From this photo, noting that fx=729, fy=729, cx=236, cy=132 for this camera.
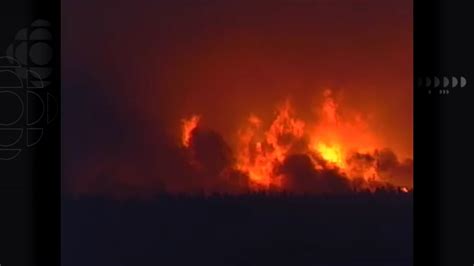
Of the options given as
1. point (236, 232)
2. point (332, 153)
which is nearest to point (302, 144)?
point (332, 153)

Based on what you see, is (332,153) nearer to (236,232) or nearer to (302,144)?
(302,144)

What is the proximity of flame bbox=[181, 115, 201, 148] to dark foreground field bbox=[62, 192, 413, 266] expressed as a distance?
34 cm

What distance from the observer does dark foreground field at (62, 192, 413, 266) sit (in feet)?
14.3

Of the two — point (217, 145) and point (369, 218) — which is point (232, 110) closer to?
point (217, 145)

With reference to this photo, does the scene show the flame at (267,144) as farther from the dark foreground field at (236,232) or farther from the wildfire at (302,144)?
the dark foreground field at (236,232)

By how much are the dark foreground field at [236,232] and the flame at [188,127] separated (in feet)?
1.12

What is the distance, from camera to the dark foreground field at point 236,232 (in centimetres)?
436

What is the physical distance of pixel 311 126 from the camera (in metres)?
4.40

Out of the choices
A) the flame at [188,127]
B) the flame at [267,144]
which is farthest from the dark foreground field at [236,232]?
the flame at [188,127]

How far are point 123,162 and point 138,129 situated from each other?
0.22 meters

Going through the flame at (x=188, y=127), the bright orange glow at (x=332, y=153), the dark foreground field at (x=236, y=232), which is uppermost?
the flame at (x=188, y=127)

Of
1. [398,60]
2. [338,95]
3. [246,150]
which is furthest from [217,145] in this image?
[398,60]

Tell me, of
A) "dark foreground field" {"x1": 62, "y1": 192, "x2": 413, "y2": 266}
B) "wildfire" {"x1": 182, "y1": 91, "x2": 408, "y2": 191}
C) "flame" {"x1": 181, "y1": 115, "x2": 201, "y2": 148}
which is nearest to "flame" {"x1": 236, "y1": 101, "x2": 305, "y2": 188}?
"wildfire" {"x1": 182, "y1": 91, "x2": 408, "y2": 191}

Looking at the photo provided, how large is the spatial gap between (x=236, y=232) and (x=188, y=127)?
2.28ft
